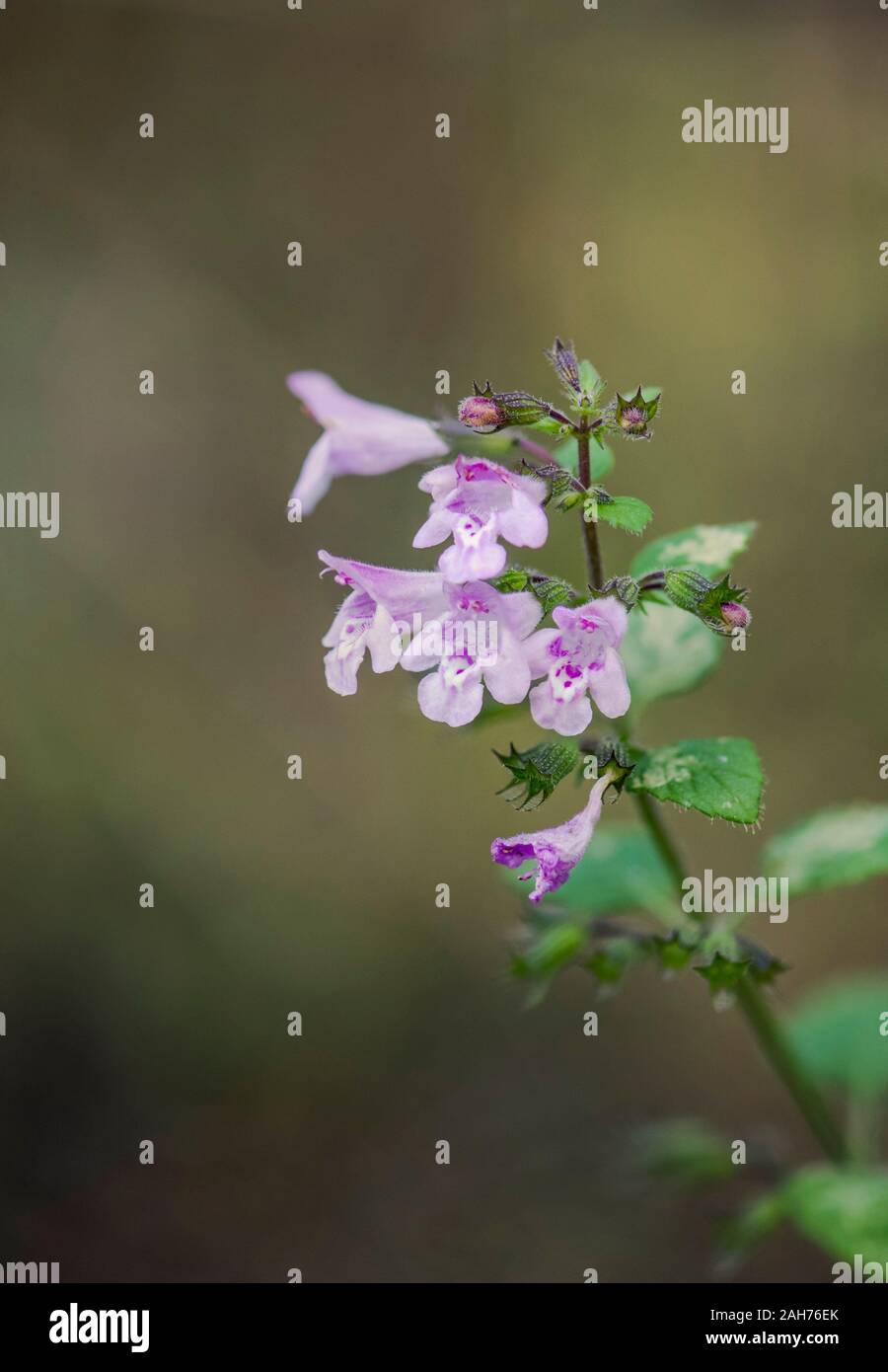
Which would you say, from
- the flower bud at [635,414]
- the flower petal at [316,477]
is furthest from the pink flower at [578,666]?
the flower petal at [316,477]

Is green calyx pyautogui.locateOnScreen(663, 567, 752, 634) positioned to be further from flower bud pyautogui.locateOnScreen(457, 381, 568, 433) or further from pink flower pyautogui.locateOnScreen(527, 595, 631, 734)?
flower bud pyautogui.locateOnScreen(457, 381, 568, 433)

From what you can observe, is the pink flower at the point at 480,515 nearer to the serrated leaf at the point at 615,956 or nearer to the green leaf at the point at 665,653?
the green leaf at the point at 665,653

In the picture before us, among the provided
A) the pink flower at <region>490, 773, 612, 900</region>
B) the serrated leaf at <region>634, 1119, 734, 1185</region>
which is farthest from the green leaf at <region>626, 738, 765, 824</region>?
the serrated leaf at <region>634, 1119, 734, 1185</region>

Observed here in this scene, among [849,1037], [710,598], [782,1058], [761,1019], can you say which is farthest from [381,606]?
[849,1037]

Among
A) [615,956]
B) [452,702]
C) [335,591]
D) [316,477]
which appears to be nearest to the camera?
[452,702]

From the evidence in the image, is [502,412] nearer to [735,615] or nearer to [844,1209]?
[735,615]

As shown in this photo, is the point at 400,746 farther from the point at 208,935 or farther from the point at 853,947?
the point at 853,947

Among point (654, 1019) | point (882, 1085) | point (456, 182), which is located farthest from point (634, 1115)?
point (456, 182)
